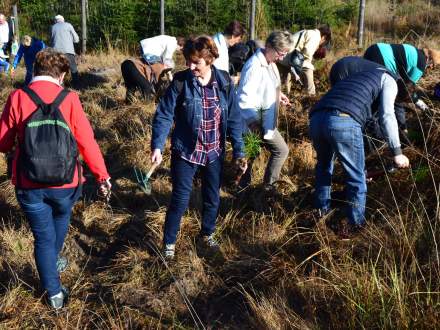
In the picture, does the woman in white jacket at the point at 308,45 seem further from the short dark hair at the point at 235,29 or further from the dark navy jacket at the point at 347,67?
the dark navy jacket at the point at 347,67

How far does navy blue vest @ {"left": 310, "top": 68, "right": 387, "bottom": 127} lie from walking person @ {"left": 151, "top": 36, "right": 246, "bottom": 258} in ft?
2.41

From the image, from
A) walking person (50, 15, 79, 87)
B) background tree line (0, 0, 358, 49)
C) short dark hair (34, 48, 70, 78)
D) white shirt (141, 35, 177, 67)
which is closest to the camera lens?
short dark hair (34, 48, 70, 78)

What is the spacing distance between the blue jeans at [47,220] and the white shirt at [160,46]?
15.4ft

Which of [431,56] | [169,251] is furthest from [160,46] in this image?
[169,251]

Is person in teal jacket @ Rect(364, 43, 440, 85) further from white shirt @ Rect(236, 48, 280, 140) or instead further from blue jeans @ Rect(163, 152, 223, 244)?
blue jeans @ Rect(163, 152, 223, 244)

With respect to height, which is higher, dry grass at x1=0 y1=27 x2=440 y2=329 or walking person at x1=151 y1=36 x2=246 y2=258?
walking person at x1=151 y1=36 x2=246 y2=258

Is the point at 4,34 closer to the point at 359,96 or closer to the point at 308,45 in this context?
the point at 308,45

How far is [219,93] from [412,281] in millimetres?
1781

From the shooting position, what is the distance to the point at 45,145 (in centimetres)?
310

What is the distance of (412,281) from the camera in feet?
10.0

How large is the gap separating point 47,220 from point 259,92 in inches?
88.0

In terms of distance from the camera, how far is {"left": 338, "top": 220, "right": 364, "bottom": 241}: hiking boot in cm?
395

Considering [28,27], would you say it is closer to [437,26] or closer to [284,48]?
[437,26]

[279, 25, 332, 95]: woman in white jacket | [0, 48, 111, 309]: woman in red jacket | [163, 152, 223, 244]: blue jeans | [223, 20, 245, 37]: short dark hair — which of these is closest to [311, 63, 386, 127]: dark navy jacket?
[163, 152, 223, 244]: blue jeans
